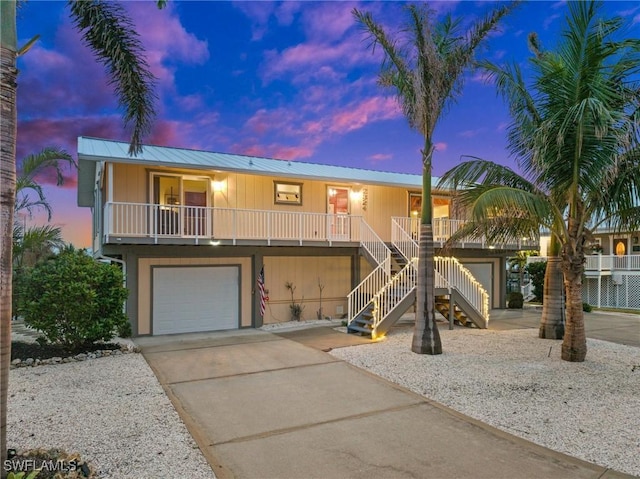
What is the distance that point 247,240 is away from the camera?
1208cm

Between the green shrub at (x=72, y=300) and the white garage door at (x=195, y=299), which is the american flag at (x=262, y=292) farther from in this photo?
the green shrub at (x=72, y=300)

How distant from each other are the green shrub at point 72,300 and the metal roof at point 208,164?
304 cm

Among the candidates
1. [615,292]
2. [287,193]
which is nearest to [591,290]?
[615,292]

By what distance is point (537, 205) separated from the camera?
762 cm

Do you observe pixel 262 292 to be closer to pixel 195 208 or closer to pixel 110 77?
pixel 195 208

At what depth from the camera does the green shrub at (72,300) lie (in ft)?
28.1

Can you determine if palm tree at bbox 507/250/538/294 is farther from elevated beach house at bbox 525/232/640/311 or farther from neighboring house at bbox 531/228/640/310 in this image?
neighboring house at bbox 531/228/640/310

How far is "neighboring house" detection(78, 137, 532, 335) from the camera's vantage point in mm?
11305

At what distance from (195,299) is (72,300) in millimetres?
4135

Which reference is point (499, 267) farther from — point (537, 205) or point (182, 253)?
point (182, 253)

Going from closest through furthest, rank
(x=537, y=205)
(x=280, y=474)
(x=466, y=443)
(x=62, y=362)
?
(x=280, y=474) < (x=466, y=443) < (x=537, y=205) < (x=62, y=362)

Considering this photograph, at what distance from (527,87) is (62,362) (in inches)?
441

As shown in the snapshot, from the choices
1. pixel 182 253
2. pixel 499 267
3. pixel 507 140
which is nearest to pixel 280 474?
pixel 507 140

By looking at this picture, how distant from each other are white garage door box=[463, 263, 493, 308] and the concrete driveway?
11083mm
